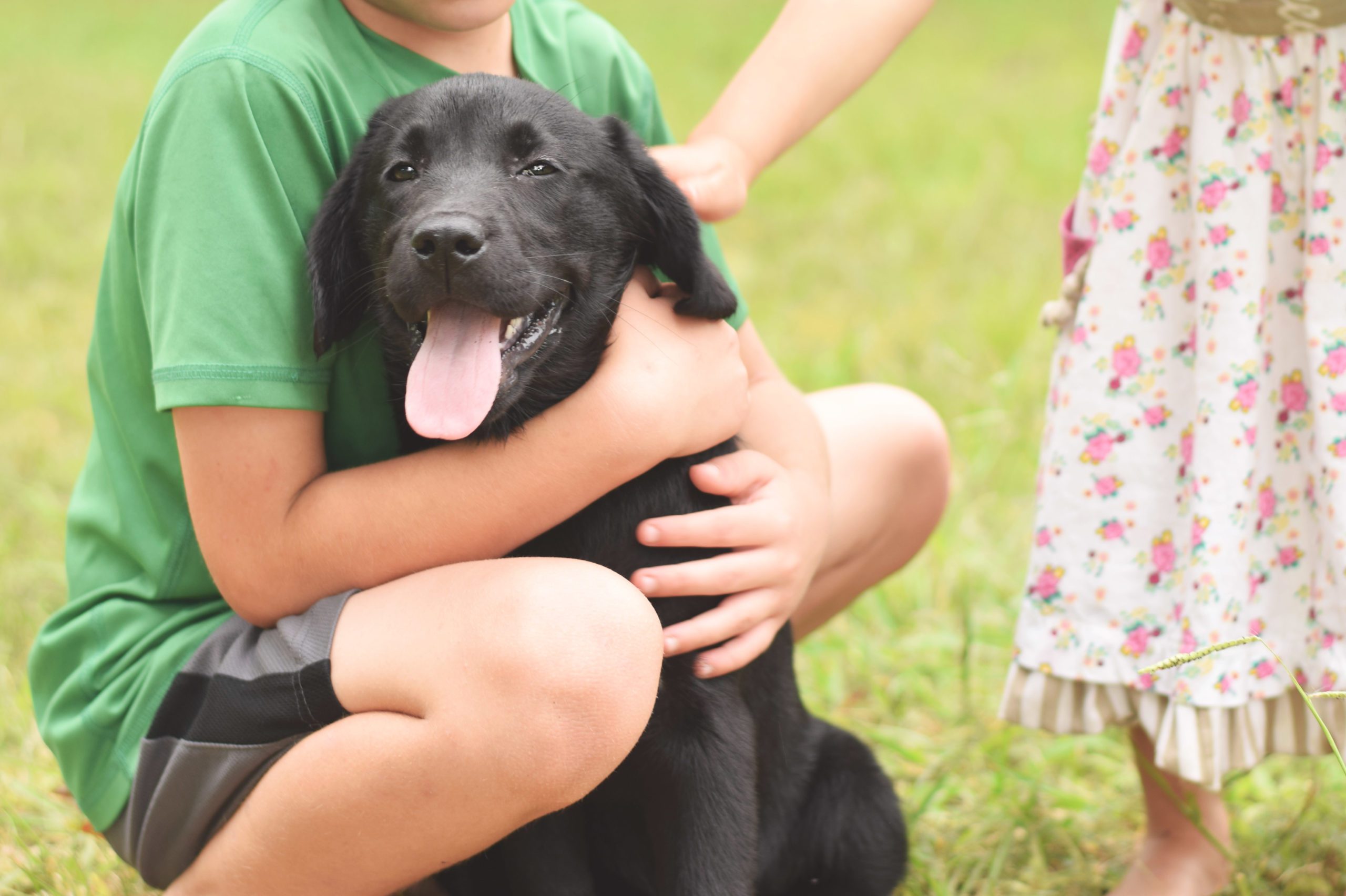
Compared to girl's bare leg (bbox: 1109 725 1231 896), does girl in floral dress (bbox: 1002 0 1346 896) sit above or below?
Result: above

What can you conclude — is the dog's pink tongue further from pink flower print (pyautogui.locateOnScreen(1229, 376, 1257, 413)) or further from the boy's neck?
pink flower print (pyautogui.locateOnScreen(1229, 376, 1257, 413))

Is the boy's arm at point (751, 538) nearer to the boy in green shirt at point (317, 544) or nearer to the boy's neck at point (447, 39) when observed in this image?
the boy in green shirt at point (317, 544)

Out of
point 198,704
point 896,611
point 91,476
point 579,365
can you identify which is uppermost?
point 579,365

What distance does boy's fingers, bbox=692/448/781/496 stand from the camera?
1660 millimetres

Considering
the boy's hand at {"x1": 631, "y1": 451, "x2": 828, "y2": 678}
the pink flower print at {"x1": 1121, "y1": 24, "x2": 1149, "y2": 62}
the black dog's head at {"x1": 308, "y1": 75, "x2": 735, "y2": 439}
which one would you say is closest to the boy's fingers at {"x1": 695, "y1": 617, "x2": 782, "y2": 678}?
the boy's hand at {"x1": 631, "y1": 451, "x2": 828, "y2": 678}

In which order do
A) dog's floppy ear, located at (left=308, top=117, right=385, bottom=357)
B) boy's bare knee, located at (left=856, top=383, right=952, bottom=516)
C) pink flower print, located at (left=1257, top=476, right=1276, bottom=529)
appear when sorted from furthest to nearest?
1. boy's bare knee, located at (left=856, top=383, right=952, bottom=516)
2. pink flower print, located at (left=1257, top=476, right=1276, bottom=529)
3. dog's floppy ear, located at (left=308, top=117, right=385, bottom=357)

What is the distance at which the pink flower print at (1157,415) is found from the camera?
179 centimetres

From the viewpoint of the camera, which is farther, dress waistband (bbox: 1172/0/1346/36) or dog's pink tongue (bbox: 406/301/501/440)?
dress waistband (bbox: 1172/0/1346/36)

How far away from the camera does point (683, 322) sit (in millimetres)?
1718

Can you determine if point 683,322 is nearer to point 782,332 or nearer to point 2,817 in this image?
point 2,817

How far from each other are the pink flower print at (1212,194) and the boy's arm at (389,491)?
710mm

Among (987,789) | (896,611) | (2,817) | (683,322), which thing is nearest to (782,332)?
(896,611)

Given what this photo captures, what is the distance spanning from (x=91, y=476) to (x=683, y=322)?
0.81 metres

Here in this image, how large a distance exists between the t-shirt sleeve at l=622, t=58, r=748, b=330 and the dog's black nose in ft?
1.71
